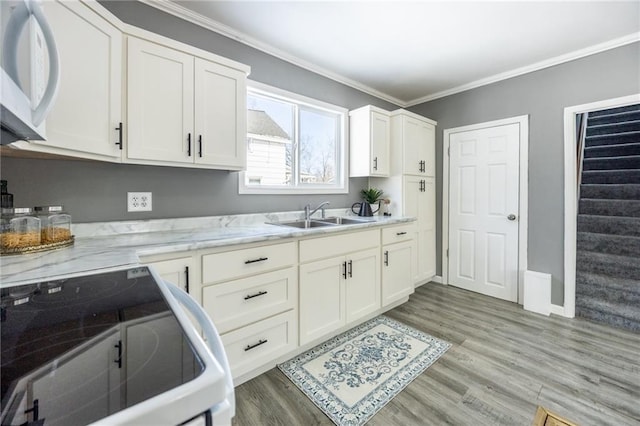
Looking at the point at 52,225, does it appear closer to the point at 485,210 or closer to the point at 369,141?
the point at 369,141

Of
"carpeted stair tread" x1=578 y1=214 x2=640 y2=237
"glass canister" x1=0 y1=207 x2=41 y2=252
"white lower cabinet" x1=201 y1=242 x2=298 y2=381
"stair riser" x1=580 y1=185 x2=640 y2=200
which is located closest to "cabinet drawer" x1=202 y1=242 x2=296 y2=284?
"white lower cabinet" x1=201 y1=242 x2=298 y2=381

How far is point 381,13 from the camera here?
2.03 meters

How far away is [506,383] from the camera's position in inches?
67.1

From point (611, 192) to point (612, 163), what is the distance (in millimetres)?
473

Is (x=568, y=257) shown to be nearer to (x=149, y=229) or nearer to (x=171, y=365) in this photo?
(x=171, y=365)

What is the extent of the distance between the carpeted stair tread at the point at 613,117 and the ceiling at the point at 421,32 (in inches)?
56.9

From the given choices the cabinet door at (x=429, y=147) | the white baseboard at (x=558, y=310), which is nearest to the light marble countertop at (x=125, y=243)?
the cabinet door at (x=429, y=147)

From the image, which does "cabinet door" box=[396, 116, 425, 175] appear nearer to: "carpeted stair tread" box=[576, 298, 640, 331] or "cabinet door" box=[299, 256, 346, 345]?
"cabinet door" box=[299, 256, 346, 345]

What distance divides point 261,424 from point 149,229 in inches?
54.5

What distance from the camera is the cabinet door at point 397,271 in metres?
2.58

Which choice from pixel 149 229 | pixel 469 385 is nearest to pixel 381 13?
pixel 149 229

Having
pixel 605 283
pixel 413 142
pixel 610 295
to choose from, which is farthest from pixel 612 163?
pixel 413 142

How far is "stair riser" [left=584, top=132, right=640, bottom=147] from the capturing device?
329 centimetres

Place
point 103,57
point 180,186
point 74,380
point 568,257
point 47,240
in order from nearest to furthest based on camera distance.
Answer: point 74,380 < point 47,240 < point 103,57 < point 180,186 < point 568,257
